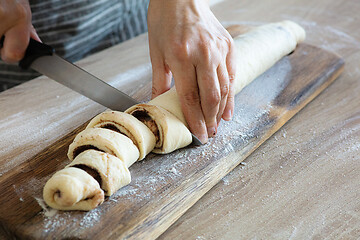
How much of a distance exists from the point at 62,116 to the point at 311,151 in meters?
1.01

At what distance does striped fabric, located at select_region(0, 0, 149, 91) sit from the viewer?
1829 mm

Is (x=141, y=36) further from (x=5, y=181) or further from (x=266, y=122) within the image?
(x=5, y=181)

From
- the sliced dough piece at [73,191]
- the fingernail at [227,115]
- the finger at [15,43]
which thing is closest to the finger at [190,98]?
the fingernail at [227,115]

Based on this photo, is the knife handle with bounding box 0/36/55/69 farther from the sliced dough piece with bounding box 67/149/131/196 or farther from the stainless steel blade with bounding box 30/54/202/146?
the sliced dough piece with bounding box 67/149/131/196

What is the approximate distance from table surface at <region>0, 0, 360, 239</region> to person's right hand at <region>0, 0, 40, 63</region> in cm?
26

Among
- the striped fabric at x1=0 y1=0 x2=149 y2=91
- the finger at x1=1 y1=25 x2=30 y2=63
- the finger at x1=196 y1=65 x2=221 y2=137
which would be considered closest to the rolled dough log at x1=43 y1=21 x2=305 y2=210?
the finger at x1=196 y1=65 x2=221 y2=137

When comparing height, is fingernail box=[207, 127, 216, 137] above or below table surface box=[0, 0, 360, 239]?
above

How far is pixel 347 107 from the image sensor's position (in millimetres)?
1585

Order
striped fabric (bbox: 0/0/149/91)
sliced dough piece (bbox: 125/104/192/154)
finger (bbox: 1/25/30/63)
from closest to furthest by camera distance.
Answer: sliced dough piece (bbox: 125/104/192/154) → finger (bbox: 1/25/30/63) → striped fabric (bbox: 0/0/149/91)

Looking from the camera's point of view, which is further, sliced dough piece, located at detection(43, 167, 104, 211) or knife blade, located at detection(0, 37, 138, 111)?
knife blade, located at detection(0, 37, 138, 111)

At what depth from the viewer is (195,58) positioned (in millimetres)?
1180

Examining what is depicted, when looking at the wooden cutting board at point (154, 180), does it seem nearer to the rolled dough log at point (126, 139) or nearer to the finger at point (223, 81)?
the rolled dough log at point (126, 139)

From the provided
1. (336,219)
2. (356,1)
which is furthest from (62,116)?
(356,1)

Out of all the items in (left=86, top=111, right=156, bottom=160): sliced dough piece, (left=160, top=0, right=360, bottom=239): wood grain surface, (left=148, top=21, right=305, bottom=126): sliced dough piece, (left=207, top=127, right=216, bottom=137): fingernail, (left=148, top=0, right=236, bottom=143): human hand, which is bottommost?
(left=160, top=0, right=360, bottom=239): wood grain surface
